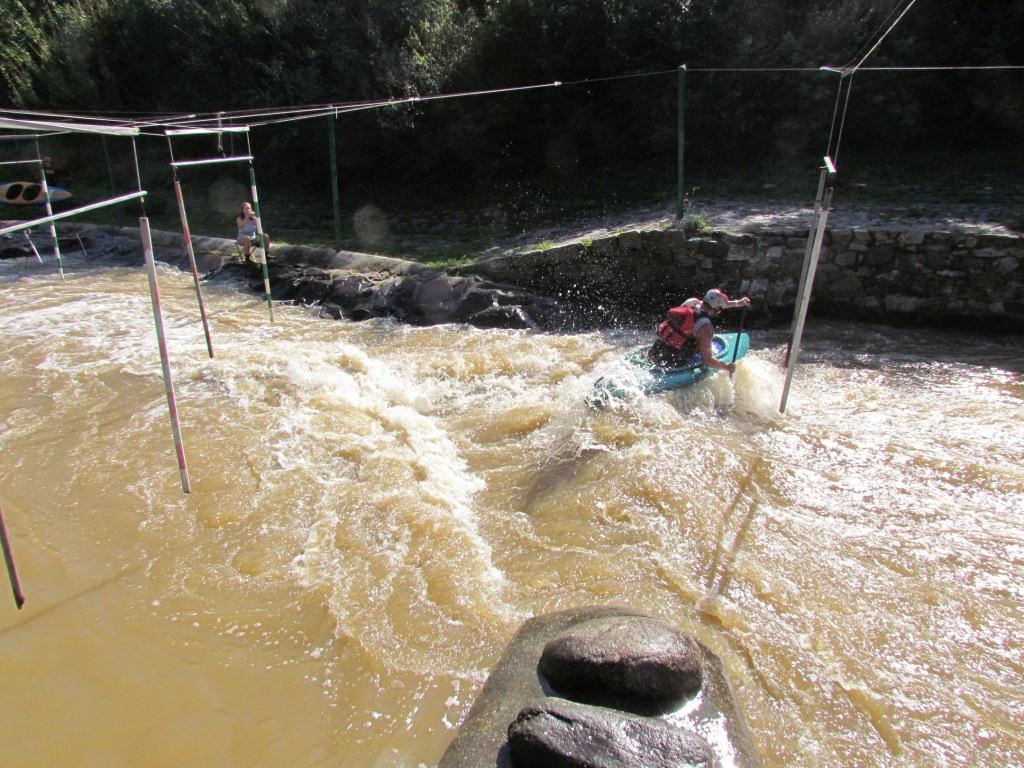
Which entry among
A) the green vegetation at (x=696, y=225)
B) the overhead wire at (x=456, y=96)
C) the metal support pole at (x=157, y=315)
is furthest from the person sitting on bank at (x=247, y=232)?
the metal support pole at (x=157, y=315)

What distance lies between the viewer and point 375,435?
20.3 ft

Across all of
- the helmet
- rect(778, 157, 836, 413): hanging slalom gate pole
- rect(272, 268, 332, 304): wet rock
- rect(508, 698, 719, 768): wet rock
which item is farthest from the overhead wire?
rect(508, 698, 719, 768): wet rock

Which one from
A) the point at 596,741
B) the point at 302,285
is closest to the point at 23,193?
the point at 302,285

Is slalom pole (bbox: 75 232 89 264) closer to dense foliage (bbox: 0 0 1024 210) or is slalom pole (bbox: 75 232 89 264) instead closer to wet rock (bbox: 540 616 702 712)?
dense foliage (bbox: 0 0 1024 210)

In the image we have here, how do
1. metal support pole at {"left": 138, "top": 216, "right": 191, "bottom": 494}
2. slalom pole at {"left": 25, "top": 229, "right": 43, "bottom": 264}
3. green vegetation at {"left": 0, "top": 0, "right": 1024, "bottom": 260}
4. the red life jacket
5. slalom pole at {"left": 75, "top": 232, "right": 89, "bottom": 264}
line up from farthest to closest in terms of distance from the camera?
slalom pole at {"left": 75, "top": 232, "right": 89, "bottom": 264}, slalom pole at {"left": 25, "top": 229, "right": 43, "bottom": 264}, green vegetation at {"left": 0, "top": 0, "right": 1024, "bottom": 260}, the red life jacket, metal support pole at {"left": 138, "top": 216, "right": 191, "bottom": 494}

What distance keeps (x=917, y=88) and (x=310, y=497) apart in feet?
38.4

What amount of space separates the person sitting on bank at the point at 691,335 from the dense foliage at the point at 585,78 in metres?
5.04

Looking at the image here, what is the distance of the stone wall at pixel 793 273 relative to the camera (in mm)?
7980

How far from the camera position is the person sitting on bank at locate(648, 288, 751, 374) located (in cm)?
643

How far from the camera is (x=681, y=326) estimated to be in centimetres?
655

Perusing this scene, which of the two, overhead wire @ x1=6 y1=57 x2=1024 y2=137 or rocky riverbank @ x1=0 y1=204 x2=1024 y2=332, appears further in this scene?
rocky riverbank @ x1=0 y1=204 x2=1024 y2=332

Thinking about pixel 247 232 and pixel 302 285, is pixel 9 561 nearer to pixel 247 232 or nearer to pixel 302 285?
pixel 302 285

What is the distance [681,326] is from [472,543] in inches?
126

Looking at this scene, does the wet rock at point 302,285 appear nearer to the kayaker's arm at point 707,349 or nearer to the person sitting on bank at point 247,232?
the person sitting on bank at point 247,232
